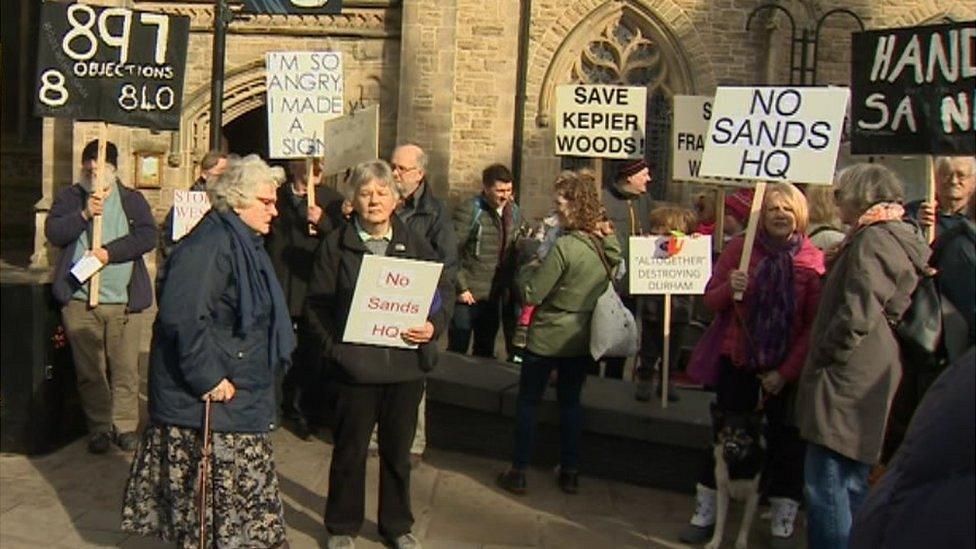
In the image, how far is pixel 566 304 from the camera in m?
6.50

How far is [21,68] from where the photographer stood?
23.3 metres

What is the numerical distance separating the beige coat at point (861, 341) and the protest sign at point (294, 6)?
17.8 ft

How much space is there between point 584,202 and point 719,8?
10921mm

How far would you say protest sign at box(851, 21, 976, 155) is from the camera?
5.79 metres

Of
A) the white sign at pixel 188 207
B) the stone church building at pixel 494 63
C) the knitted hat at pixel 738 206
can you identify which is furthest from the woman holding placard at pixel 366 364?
the stone church building at pixel 494 63

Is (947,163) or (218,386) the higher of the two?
(947,163)

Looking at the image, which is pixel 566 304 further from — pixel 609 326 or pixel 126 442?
pixel 126 442

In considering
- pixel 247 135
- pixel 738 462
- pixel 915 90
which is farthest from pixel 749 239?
pixel 247 135

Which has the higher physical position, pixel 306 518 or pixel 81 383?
pixel 81 383

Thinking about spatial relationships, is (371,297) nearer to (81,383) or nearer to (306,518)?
(306,518)

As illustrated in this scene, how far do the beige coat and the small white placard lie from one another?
441 centimetres

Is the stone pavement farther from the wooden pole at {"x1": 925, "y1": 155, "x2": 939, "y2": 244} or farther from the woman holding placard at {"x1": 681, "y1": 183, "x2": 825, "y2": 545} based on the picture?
the wooden pole at {"x1": 925, "y1": 155, "x2": 939, "y2": 244}

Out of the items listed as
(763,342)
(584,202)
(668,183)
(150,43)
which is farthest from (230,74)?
(763,342)

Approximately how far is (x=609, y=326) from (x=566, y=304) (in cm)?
29
